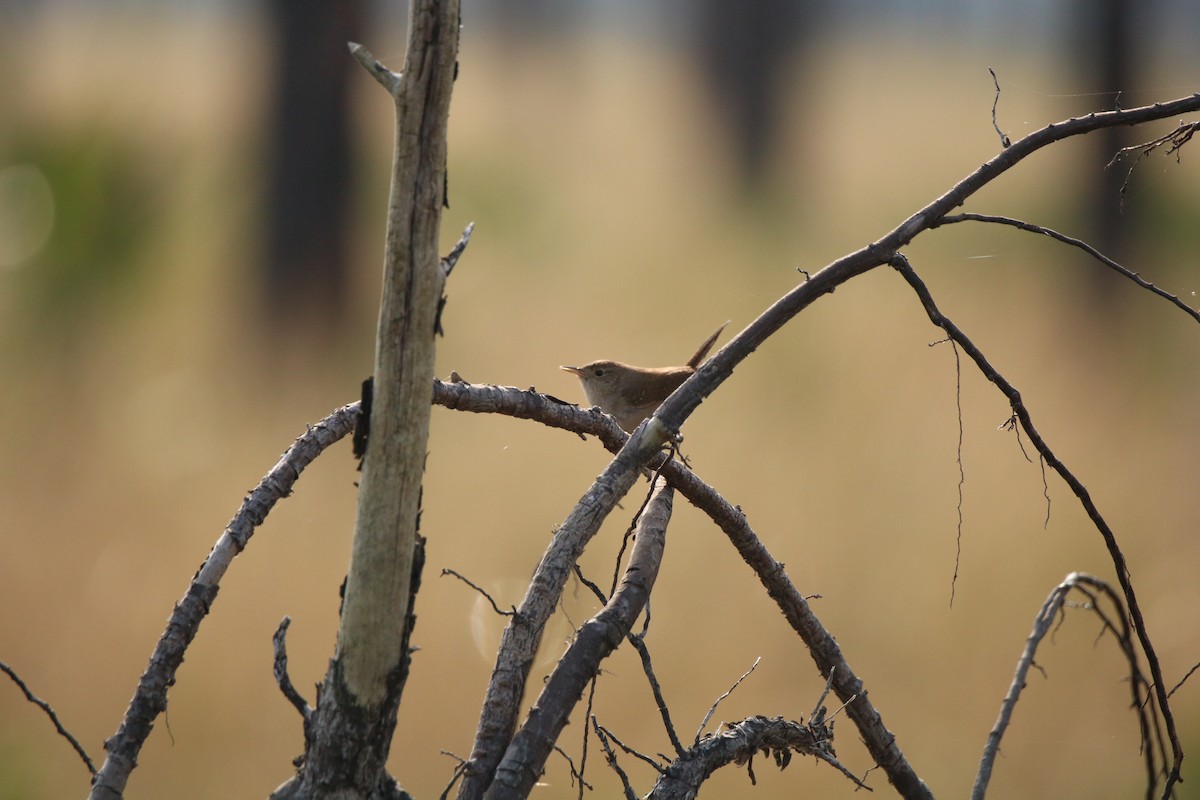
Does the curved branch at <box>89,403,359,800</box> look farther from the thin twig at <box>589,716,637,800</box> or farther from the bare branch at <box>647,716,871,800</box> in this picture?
the bare branch at <box>647,716,871,800</box>

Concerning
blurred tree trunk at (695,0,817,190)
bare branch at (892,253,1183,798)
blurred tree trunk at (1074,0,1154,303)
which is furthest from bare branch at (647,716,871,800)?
blurred tree trunk at (695,0,817,190)

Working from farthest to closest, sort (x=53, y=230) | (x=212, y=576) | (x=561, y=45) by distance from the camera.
→ (x=561, y=45) → (x=53, y=230) → (x=212, y=576)

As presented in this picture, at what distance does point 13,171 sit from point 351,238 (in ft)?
6.15

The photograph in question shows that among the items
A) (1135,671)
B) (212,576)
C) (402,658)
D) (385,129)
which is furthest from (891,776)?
(385,129)

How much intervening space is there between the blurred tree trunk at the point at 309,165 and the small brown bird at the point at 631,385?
3437 mm

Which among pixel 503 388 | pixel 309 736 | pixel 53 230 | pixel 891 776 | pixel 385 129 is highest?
pixel 385 129

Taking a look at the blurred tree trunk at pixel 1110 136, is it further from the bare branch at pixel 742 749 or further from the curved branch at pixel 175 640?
the curved branch at pixel 175 640

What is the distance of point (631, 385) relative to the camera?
2424 mm

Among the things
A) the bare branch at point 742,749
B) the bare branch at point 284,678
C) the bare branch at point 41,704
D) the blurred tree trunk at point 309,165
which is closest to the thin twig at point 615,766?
the bare branch at point 742,749

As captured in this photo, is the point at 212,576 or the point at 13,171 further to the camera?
the point at 13,171

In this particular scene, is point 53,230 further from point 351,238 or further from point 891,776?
point 891,776

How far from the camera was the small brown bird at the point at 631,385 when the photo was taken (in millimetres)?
2395

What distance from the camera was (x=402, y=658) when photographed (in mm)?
974

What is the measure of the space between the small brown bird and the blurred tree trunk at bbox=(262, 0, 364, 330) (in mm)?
3437
